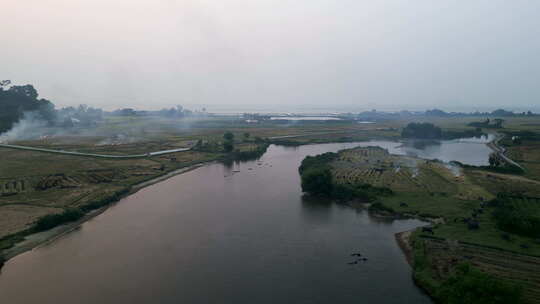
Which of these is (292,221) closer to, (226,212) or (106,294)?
(226,212)

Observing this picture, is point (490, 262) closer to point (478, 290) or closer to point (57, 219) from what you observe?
point (478, 290)

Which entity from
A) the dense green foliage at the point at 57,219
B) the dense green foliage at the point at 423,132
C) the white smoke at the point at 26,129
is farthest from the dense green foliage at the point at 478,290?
the white smoke at the point at 26,129

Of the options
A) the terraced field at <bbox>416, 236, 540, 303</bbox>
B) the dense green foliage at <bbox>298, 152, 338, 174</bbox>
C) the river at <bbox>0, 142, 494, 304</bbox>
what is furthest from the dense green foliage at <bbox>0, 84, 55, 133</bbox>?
the terraced field at <bbox>416, 236, 540, 303</bbox>

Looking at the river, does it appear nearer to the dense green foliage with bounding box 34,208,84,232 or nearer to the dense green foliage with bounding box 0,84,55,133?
the dense green foliage with bounding box 34,208,84,232

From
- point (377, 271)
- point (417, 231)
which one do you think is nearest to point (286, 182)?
point (417, 231)

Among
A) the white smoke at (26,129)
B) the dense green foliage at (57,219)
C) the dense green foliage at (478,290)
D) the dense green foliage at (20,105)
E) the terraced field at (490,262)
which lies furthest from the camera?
the dense green foliage at (20,105)

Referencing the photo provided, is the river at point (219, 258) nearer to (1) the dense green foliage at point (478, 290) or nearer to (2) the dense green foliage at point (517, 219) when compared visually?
(1) the dense green foliage at point (478, 290)
